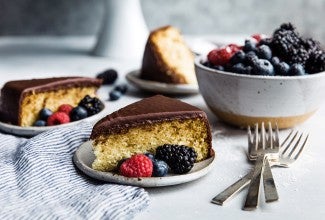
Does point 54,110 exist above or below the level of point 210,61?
below

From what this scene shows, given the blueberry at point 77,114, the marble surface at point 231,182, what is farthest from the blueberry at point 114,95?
the blueberry at point 77,114

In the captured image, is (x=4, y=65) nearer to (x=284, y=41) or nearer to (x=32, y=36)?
(x=32, y=36)

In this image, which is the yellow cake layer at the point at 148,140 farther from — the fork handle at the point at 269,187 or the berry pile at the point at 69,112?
the berry pile at the point at 69,112

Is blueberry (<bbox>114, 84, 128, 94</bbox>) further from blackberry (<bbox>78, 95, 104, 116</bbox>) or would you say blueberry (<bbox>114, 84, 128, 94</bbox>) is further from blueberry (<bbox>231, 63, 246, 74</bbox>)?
blueberry (<bbox>231, 63, 246, 74</bbox>)

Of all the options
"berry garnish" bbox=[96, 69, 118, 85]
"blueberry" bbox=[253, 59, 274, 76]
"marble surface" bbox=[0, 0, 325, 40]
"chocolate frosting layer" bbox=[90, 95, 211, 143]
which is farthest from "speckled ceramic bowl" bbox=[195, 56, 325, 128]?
"marble surface" bbox=[0, 0, 325, 40]

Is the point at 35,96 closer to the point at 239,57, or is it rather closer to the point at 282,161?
the point at 239,57

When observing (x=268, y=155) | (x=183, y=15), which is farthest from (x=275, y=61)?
(x=183, y=15)

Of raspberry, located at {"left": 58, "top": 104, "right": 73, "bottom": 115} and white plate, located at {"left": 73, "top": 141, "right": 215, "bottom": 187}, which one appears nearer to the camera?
white plate, located at {"left": 73, "top": 141, "right": 215, "bottom": 187}

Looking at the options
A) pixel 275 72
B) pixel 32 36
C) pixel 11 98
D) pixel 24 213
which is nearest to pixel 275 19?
pixel 32 36
